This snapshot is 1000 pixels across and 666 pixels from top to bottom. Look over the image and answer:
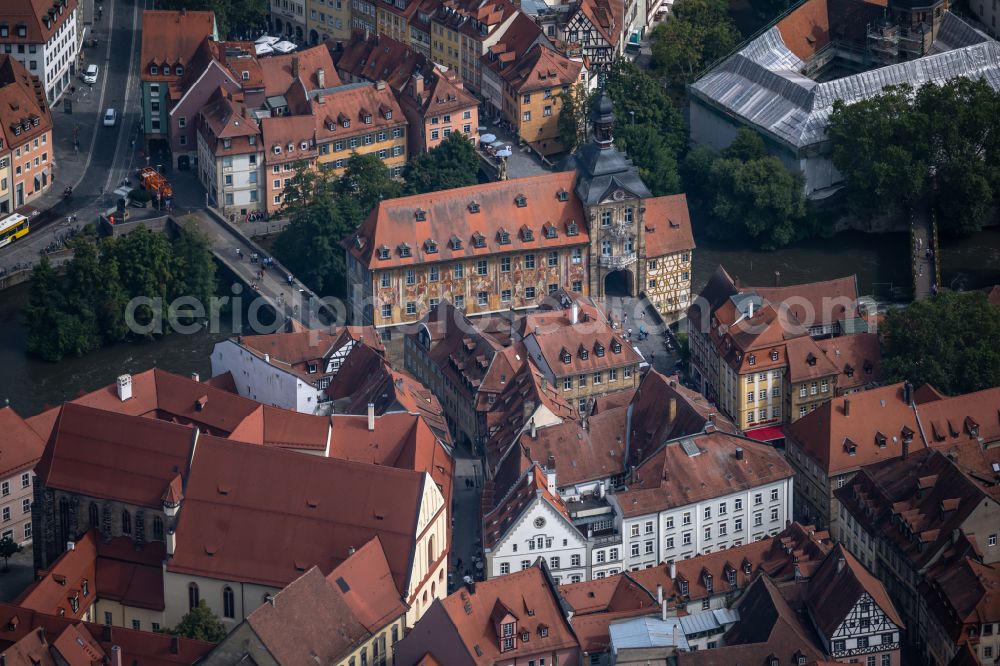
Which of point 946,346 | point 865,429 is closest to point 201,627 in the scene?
point 865,429

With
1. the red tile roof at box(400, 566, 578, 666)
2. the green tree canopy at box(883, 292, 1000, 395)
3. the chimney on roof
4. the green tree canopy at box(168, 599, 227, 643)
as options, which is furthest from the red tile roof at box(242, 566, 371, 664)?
the green tree canopy at box(883, 292, 1000, 395)

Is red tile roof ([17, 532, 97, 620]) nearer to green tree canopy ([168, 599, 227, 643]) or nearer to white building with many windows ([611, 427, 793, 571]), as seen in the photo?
green tree canopy ([168, 599, 227, 643])

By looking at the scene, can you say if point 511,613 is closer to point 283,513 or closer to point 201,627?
point 283,513

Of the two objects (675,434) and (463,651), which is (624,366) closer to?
(675,434)

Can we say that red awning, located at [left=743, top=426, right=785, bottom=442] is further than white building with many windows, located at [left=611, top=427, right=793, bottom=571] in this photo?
Yes

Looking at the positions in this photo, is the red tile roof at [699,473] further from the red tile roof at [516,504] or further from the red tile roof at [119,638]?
the red tile roof at [119,638]

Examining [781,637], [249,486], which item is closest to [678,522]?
[781,637]

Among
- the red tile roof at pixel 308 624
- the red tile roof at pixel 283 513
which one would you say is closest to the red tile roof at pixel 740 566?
the red tile roof at pixel 283 513
